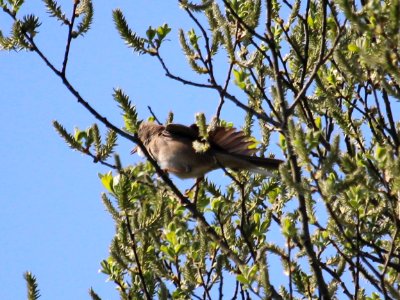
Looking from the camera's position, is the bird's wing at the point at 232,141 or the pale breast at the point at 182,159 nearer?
the bird's wing at the point at 232,141

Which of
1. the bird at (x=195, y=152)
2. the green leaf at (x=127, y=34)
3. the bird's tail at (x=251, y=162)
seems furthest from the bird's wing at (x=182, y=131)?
the green leaf at (x=127, y=34)

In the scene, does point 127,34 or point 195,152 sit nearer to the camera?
point 127,34

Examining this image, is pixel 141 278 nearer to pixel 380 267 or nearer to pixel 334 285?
pixel 334 285

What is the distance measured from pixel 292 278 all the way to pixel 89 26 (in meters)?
1.95

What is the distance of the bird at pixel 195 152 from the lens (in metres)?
6.11

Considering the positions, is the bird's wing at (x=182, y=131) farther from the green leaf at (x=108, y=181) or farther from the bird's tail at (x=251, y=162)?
the green leaf at (x=108, y=181)

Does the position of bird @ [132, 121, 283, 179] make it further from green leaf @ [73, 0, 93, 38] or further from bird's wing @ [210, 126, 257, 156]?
green leaf @ [73, 0, 93, 38]

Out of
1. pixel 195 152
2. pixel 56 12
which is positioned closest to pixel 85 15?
pixel 56 12

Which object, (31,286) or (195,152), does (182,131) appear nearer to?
(195,152)

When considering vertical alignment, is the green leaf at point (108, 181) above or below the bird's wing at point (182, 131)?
below

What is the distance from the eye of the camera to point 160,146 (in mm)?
7926

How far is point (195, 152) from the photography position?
7.33 m

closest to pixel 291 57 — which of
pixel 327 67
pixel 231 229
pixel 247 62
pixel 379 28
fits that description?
pixel 327 67

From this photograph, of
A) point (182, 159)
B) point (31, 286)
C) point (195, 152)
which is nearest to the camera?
point (31, 286)
